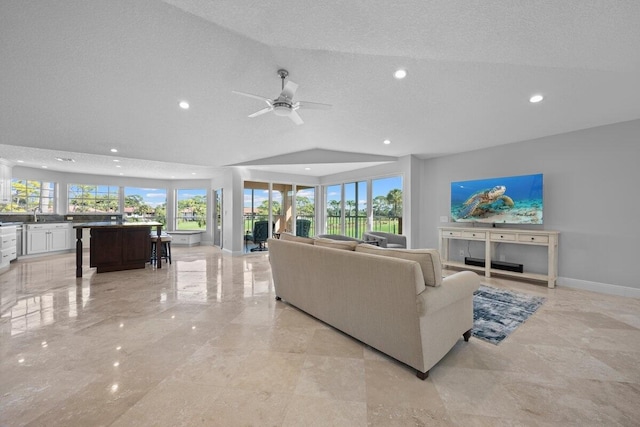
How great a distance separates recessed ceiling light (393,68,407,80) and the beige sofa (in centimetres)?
183

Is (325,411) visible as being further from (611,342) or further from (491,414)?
(611,342)

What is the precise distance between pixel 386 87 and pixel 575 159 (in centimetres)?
339

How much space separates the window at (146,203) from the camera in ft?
27.6

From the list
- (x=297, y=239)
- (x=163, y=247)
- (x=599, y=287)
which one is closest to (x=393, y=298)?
(x=297, y=239)

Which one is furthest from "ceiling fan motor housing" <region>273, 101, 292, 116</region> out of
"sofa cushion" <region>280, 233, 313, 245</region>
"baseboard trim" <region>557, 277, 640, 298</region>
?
"baseboard trim" <region>557, 277, 640, 298</region>

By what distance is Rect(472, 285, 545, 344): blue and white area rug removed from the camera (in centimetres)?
235

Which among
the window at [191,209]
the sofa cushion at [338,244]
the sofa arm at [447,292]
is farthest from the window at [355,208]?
the window at [191,209]

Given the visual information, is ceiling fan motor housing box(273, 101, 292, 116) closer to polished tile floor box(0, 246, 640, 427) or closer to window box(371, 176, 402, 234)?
polished tile floor box(0, 246, 640, 427)

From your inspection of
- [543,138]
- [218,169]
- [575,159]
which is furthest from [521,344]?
[218,169]

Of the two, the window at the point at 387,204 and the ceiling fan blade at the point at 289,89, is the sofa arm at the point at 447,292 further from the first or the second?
the window at the point at 387,204

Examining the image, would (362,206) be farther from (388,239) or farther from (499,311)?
(499,311)

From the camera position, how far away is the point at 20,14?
1933mm

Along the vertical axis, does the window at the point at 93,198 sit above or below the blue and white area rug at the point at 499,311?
above

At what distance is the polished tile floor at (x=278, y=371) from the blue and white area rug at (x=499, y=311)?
0.34 ft
